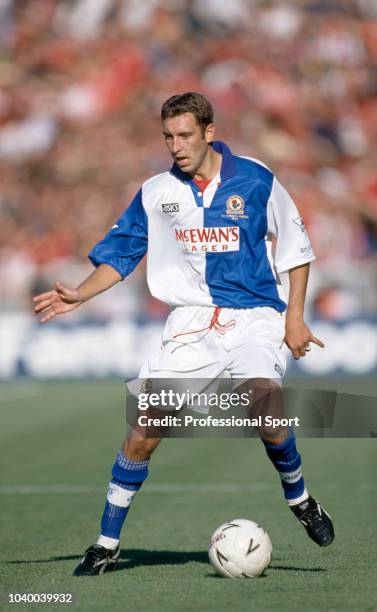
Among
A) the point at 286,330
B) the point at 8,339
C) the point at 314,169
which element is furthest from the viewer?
the point at 314,169

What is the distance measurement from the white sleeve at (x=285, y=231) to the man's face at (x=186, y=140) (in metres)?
→ 0.41

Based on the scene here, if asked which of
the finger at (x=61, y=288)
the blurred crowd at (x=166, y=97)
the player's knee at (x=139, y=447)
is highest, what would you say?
the blurred crowd at (x=166, y=97)

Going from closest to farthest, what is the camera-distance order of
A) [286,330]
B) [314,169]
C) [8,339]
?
1. [286,330]
2. [8,339]
3. [314,169]

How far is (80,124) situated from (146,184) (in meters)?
22.8

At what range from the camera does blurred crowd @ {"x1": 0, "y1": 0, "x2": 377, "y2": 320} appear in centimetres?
2683

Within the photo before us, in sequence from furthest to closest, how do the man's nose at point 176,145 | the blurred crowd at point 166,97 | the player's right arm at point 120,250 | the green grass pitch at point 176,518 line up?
the blurred crowd at point 166,97
the player's right arm at point 120,250
the man's nose at point 176,145
the green grass pitch at point 176,518

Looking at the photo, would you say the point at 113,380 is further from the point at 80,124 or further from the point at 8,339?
the point at 80,124

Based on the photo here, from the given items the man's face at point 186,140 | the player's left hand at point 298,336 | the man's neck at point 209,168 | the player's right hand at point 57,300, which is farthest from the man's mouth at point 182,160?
the player's left hand at point 298,336

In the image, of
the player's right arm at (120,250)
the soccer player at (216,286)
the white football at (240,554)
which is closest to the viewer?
the white football at (240,554)

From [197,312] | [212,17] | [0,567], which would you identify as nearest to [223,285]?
[197,312]

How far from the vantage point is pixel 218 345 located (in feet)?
19.7

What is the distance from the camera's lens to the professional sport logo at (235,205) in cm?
598

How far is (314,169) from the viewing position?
27328 millimetres

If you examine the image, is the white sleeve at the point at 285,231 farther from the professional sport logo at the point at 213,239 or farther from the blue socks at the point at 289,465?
the blue socks at the point at 289,465
